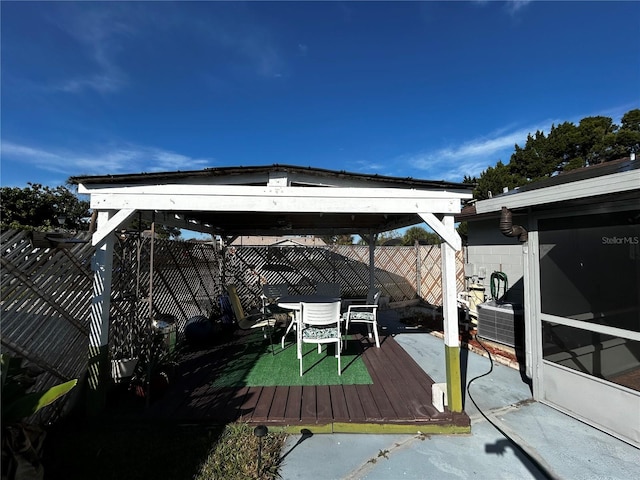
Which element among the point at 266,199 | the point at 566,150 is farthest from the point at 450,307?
the point at 566,150

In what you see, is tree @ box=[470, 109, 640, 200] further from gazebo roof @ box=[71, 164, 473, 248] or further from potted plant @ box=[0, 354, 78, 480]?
potted plant @ box=[0, 354, 78, 480]

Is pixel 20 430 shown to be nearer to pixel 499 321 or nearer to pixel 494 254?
pixel 499 321

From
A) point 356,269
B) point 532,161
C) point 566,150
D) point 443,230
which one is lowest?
point 356,269

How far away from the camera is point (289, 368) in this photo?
3605 mm

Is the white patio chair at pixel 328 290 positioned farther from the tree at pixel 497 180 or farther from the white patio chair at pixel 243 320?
the tree at pixel 497 180

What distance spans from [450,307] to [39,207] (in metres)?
22.9

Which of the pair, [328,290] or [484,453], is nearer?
[484,453]

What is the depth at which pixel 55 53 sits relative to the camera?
3.83 meters

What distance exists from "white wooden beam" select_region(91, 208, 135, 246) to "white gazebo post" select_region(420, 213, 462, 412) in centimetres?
273

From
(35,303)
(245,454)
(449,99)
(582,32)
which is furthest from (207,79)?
(582,32)

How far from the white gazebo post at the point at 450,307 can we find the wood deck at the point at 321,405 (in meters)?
0.20

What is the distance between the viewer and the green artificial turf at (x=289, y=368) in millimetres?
3219

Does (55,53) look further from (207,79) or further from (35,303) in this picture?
(35,303)

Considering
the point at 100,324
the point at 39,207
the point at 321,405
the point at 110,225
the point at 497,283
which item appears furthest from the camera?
the point at 39,207
